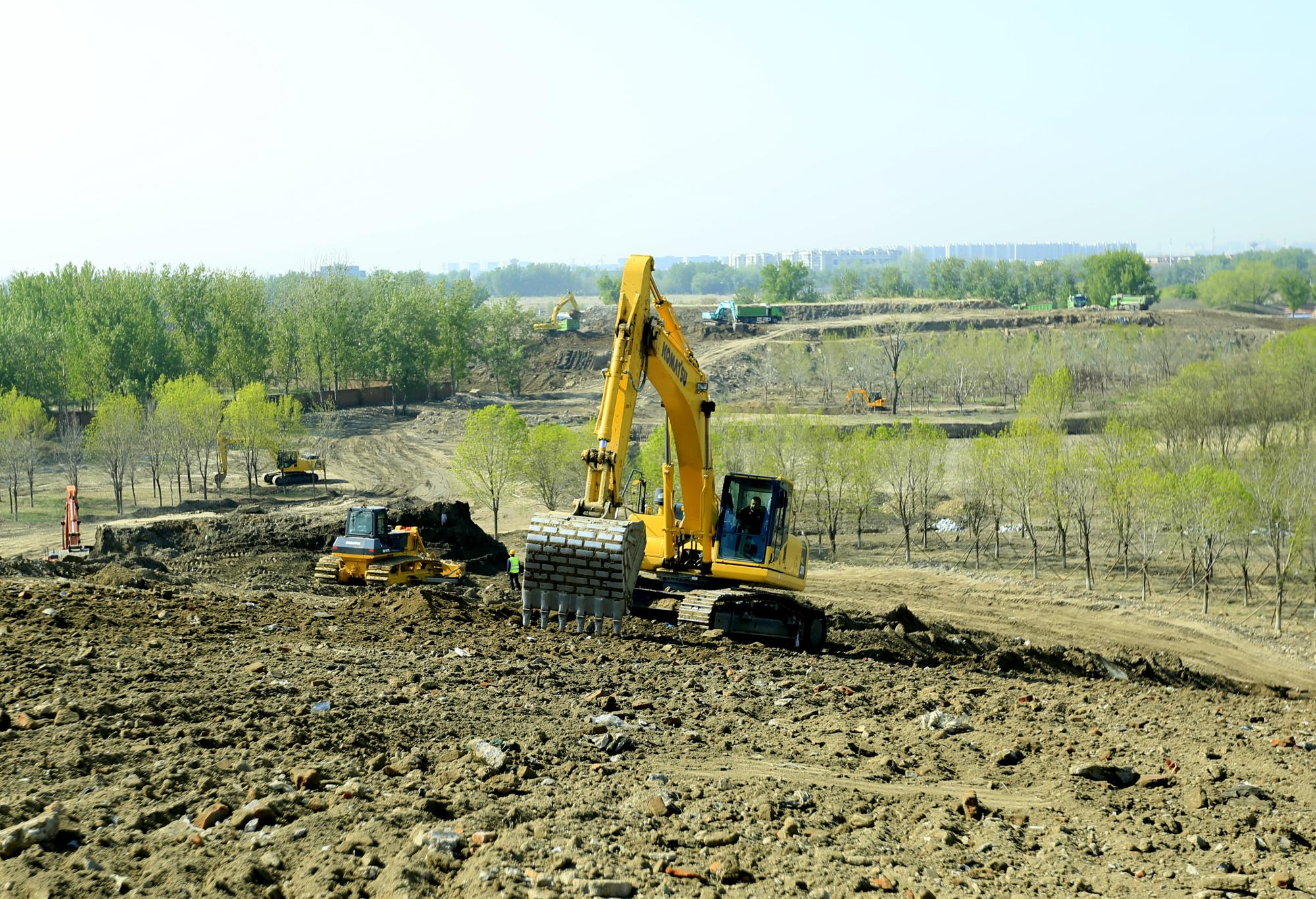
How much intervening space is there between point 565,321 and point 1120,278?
73.5 m

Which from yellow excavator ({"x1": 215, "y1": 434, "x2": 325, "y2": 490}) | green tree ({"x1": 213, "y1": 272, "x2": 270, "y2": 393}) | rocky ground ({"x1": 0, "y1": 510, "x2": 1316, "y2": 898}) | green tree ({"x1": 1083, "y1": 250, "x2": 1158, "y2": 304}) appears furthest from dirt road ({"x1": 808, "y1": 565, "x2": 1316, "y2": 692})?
green tree ({"x1": 1083, "y1": 250, "x2": 1158, "y2": 304})

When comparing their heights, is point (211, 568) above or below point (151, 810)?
below

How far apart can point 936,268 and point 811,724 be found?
178579 millimetres

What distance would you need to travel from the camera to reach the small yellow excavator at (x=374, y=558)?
22188mm

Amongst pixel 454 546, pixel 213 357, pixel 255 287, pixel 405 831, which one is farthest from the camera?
pixel 255 287

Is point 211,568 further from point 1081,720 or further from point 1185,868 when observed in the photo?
point 1185,868

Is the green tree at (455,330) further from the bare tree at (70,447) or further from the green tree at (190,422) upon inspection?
the green tree at (190,422)

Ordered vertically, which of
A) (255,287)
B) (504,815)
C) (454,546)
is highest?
(255,287)

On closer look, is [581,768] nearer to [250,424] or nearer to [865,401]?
[250,424]

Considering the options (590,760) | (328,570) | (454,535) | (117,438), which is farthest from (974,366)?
(590,760)

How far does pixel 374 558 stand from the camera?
22.1 metres

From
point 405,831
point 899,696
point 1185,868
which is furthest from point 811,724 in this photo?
point 405,831

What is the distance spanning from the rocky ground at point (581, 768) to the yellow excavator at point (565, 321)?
84872 millimetres

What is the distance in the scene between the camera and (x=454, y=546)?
97.2ft
